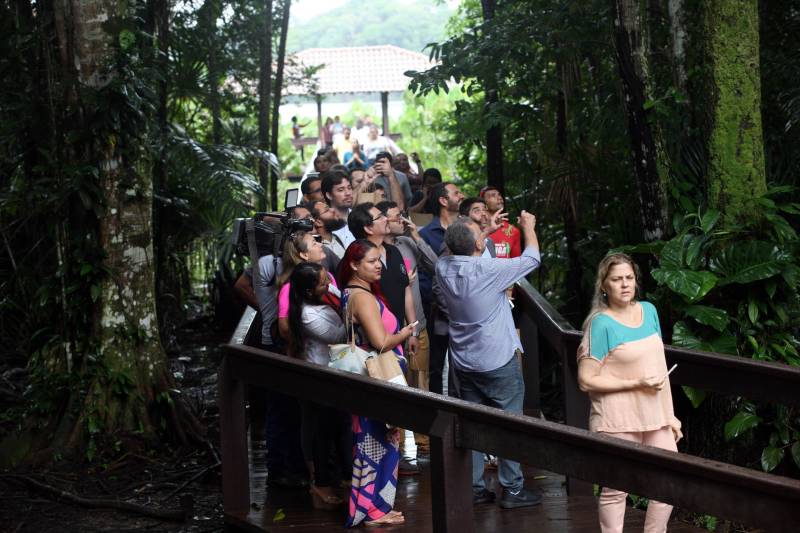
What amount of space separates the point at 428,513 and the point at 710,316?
8.20 ft

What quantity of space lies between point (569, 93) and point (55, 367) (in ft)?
18.6

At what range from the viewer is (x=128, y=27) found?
28.1ft

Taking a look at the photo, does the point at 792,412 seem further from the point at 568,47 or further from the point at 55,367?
the point at 55,367

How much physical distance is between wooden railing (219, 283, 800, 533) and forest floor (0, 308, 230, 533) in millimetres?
1187

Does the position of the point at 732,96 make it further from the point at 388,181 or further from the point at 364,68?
the point at 364,68

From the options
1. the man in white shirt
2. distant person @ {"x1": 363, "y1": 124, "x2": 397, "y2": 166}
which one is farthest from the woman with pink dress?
distant person @ {"x1": 363, "y1": 124, "x2": 397, "y2": 166}

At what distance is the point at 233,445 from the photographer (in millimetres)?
6195

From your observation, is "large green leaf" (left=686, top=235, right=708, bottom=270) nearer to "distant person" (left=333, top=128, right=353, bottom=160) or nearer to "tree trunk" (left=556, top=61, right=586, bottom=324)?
"tree trunk" (left=556, top=61, right=586, bottom=324)

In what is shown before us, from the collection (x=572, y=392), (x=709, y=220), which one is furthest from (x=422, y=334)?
(x=709, y=220)

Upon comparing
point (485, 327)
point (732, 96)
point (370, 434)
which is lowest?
point (370, 434)

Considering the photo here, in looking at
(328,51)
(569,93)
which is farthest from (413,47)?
(569,93)

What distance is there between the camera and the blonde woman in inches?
188

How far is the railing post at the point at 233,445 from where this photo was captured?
6.17 meters

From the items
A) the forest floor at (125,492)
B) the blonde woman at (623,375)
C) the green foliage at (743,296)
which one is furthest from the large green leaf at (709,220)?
the forest floor at (125,492)
